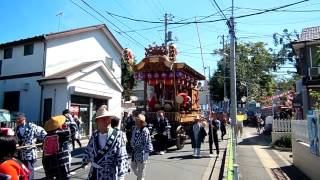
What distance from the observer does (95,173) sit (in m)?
5.52

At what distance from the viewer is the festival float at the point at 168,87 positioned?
59.7 feet

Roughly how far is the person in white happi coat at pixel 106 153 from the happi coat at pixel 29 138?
3.53 metres

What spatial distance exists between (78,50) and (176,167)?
15.4 m

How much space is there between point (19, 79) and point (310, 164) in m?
18.3

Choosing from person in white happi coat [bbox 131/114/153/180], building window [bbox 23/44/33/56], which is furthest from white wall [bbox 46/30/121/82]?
person in white happi coat [bbox 131/114/153/180]

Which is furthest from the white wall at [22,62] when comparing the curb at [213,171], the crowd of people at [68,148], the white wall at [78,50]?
the curb at [213,171]

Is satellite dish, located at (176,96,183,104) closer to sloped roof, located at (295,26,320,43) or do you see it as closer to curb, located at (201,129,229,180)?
curb, located at (201,129,229,180)

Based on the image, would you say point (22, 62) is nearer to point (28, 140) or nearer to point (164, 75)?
point (164, 75)

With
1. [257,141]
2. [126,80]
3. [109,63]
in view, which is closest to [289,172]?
[257,141]

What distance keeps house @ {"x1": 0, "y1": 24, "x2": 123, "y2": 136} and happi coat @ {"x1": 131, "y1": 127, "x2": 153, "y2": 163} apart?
13.1 meters

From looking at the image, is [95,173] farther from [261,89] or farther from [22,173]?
[261,89]

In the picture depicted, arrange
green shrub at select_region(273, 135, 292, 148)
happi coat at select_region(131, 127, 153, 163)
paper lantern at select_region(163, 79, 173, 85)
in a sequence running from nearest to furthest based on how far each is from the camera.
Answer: happi coat at select_region(131, 127, 153, 163) → paper lantern at select_region(163, 79, 173, 85) → green shrub at select_region(273, 135, 292, 148)

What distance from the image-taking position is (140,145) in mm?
9086

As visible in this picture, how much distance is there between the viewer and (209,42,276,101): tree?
66.2 meters
